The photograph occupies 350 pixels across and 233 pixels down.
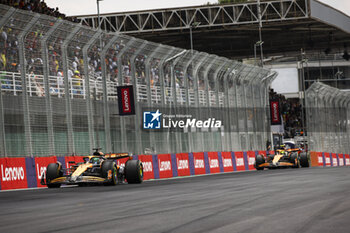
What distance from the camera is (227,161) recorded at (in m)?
30.3

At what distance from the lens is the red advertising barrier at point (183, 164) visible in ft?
83.4

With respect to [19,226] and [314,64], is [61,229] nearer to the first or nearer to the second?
[19,226]

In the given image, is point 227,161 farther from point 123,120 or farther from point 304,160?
point 123,120

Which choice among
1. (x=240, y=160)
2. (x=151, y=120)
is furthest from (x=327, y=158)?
(x=151, y=120)

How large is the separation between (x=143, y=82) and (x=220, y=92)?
6.99m

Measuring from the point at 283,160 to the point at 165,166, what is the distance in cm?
750

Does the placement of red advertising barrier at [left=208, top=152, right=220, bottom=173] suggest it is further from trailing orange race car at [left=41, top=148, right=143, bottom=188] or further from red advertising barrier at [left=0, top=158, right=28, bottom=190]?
red advertising barrier at [left=0, top=158, right=28, bottom=190]

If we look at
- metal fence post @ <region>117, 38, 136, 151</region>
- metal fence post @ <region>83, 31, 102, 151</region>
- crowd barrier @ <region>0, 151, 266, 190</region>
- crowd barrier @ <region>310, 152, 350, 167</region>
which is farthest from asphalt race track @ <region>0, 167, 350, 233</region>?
crowd barrier @ <region>310, 152, 350, 167</region>

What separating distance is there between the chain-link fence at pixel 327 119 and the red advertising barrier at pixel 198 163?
788 inches

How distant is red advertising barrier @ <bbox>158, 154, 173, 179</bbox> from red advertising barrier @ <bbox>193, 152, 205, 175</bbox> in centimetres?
229

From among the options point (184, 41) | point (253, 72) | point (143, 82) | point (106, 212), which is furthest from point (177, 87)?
point (184, 41)

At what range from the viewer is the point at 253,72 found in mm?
34062

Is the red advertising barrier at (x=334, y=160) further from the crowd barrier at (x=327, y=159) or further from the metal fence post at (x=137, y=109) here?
the metal fence post at (x=137, y=109)

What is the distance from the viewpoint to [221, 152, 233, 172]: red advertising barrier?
29969 mm
